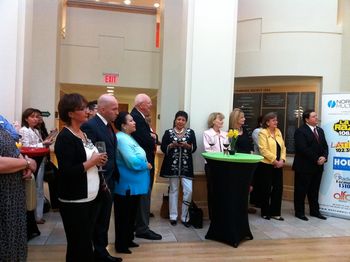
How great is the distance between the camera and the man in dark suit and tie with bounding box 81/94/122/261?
9.91 feet

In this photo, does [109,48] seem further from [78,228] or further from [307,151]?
[78,228]

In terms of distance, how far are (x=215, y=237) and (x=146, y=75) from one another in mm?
6591

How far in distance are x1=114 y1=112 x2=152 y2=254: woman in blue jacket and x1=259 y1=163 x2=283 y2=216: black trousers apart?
7.60 ft

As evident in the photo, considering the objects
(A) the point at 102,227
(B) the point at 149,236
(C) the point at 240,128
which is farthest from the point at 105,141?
(C) the point at 240,128

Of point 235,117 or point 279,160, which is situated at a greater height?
point 235,117

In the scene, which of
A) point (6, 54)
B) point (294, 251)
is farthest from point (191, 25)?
point (294, 251)

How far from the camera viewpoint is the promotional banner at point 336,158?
Answer: 5512 mm

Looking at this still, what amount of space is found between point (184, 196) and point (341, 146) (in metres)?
2.58

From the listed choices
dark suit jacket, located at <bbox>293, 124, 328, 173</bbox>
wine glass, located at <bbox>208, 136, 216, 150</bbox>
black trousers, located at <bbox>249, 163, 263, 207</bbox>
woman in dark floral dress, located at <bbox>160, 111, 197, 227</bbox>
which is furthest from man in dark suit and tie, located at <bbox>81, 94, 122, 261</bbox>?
dark suit jacket, located at <bbox>293, 124, 328, 173</bbox>

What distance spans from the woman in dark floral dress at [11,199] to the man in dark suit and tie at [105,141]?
0.86 metres

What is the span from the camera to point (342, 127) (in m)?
5.55

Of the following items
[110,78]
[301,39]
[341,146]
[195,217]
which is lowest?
[195,217]

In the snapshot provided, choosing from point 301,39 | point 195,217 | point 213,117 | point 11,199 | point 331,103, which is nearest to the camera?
point 11,199

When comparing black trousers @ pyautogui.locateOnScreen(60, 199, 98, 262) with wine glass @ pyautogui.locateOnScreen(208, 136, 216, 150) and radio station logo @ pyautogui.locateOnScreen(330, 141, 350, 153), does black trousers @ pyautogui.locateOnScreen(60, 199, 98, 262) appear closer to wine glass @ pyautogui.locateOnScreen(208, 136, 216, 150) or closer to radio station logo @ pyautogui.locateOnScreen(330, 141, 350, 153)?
wine glass @ pyautogui.locateOnScreen(208, 136, 216, 150)
